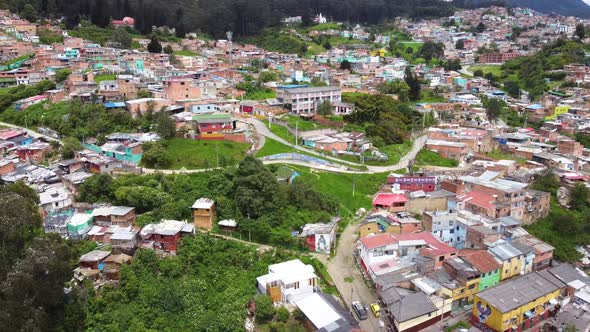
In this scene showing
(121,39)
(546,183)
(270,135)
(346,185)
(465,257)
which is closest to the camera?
(465,257)

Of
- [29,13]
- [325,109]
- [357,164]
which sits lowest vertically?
[357,164]

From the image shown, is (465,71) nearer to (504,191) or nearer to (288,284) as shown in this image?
(504,191)

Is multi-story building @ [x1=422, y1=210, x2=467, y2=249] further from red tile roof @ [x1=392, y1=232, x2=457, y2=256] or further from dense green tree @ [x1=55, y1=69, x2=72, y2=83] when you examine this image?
dense green tree @ [x1=55, y1=69, x2=72, y2=83]

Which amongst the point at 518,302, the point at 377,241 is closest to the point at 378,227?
the point at 377,241

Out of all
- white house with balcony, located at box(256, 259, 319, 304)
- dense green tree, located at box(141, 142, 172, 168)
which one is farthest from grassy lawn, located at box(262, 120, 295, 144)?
white house with balcony, located at box(256, 259, 319, 304)

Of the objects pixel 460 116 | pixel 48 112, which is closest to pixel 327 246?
pixel 48 112

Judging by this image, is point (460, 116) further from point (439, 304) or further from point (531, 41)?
point (531, 41)
